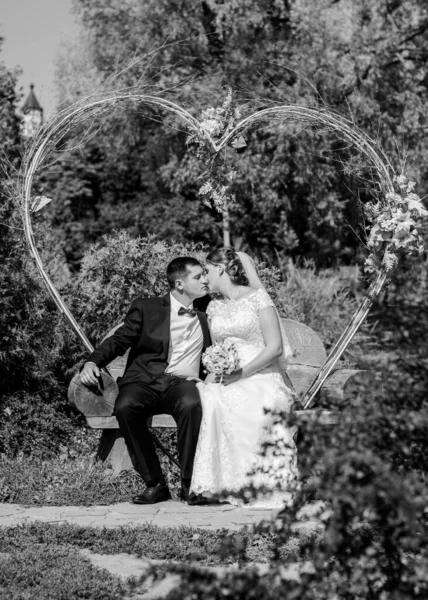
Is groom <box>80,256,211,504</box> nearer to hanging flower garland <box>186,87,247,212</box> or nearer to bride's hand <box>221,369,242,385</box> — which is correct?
bride's hand <box>221,369,242,385</box>

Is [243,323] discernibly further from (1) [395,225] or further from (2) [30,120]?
(2) [30,120]

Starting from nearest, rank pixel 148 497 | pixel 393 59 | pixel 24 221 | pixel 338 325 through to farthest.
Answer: pixel 148 497
pixel 24 221
pixel 338 325
pixel 393 59

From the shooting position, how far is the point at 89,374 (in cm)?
578

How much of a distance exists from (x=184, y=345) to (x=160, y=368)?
240mm

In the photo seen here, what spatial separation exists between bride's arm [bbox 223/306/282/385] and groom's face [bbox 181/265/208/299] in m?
0.48

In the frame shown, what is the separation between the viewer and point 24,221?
6.57 m

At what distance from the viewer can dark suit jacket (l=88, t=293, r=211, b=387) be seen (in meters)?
6.00

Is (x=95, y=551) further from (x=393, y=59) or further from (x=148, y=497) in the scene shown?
(x=393, y=59)

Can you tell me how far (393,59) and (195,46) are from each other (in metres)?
3.66

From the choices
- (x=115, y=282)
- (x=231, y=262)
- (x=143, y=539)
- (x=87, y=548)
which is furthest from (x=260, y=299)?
(x=115, y=282)

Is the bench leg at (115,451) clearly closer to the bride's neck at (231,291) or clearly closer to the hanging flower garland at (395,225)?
the bride's neck at (231,291)

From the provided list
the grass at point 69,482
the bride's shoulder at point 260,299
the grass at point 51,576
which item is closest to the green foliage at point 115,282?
the bride's shoulder at point 260,299

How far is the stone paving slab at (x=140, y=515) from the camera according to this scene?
4949 mm

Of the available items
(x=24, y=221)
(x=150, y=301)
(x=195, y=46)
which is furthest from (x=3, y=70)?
(x=150, y=301)
